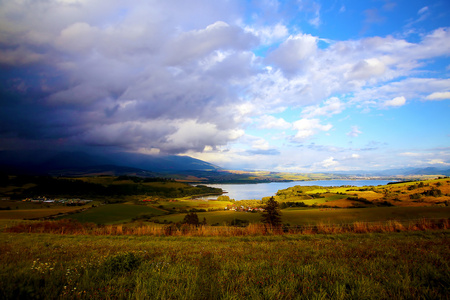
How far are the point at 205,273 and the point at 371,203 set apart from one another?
66.7m

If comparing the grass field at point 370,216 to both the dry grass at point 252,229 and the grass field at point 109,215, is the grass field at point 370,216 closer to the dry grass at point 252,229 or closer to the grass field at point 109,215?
the dry grass at point 252,229

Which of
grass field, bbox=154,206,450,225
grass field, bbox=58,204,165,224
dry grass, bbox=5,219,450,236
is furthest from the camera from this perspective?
grass field, bbox=58,204,165,224

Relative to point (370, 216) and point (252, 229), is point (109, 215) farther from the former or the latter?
point (370, 216)

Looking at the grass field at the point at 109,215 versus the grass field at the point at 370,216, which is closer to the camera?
the grass field at the point at 370,216

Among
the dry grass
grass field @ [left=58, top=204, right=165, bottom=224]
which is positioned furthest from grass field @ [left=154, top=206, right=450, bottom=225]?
grass field @ [left=58, top=204, right=165, bottom=224]

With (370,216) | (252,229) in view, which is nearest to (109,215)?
(252,229)

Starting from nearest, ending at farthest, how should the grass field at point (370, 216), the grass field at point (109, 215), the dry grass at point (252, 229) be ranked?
the dry grass at point (252, 229) → the grass field at point (370, 216) → the grass field at point (109, 215)

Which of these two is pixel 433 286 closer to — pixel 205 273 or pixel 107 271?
pixel 205 273

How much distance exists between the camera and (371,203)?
54.8 metres

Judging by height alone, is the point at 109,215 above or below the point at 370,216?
below

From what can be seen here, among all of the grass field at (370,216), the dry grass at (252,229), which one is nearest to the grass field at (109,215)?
the grass field at (370,216)

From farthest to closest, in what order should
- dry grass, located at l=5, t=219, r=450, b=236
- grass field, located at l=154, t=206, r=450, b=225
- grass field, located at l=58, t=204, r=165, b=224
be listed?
grass field, located at l=58, t=204, r=165, b=224, grass field, located at l=154, t=206, r=450, b=225, dry grass, located at l=5, t=219, r=450, b=236

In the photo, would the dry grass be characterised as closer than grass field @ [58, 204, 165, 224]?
Yes

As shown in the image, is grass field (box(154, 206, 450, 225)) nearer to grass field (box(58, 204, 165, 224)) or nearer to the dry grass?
the dry grass
